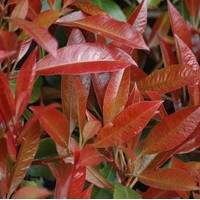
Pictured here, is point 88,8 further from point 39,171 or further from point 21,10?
point 39,171

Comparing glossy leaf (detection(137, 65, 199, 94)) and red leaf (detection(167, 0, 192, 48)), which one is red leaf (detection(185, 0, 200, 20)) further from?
glossy leaf (detection(137, 65, 199, 94))

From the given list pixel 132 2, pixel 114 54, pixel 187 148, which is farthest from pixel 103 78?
pixel 132 2

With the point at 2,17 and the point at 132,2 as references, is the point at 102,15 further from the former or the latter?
the point at 132,2

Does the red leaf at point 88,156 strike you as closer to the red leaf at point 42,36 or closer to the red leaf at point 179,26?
the red leaf at point 42,36

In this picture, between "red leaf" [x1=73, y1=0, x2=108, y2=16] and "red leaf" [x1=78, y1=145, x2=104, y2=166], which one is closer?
"red leaf" [x1=78, y1=145, x2=104, y2=166]

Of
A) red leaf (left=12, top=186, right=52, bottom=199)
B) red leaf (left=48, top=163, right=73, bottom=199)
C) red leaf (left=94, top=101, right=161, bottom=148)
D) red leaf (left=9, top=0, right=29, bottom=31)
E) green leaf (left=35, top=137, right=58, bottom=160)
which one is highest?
red leaf (left=9, top=0, right=29, bottom=31)

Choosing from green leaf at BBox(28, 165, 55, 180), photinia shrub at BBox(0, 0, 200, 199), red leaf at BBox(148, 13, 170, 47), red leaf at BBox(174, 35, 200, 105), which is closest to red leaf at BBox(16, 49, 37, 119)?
photinia shrub at BBox(0, 0, 200, 199)

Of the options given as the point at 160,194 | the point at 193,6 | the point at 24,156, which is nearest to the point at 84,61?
the point at 24,156
